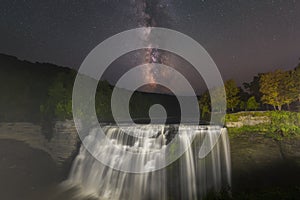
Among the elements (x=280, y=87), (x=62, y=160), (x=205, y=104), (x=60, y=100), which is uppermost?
(x=280, y=87)

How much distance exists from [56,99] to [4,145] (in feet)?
28.0

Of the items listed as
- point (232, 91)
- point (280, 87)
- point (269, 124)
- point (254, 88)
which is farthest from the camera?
point (254, 88)

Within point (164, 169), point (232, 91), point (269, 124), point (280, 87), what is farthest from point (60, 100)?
point (280, 87)

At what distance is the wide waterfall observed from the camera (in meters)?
15.9

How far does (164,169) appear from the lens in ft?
54.1

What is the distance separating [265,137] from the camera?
59.9ft

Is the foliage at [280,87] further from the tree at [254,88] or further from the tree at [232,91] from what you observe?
the tree at [254,88]

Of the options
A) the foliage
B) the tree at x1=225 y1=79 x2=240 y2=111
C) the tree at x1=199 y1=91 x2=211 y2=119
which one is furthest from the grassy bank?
the tree at x1=199 y1=91 x2=211 y2=119

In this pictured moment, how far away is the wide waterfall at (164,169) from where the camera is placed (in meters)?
15.9

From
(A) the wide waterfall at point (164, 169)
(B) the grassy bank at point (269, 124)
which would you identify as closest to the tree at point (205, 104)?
(B) the grassy bank at point (269, 124)

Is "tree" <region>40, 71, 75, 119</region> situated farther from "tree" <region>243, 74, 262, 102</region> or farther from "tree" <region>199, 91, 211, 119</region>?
"tree" <region>243, 74, 262, 102</region>

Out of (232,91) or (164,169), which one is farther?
(232,91)

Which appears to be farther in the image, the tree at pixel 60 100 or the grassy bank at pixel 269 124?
the tree at pixel 60 100

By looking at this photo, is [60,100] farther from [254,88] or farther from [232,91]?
Result: [254,88]
